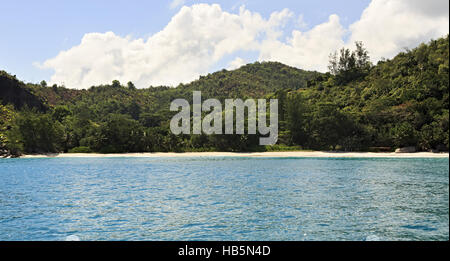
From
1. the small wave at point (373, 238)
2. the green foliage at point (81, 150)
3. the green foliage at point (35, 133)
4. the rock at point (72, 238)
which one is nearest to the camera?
the small wave at point (373, 238)

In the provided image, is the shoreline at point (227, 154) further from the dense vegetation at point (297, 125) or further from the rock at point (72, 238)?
the rock at point (72, 238)

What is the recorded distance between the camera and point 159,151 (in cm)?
7500

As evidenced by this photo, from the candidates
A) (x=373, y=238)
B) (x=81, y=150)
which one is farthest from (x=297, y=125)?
(x=373, y=238)

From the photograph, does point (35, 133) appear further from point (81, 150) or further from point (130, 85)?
point (130, 85)

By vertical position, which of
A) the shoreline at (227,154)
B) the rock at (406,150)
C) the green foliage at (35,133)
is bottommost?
the shoreline at (227,154)

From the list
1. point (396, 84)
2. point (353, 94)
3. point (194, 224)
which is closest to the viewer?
point (194, 224)

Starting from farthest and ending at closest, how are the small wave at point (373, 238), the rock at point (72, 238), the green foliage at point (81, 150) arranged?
the green foliage at point (81, 150) → the rock at point (72, 238) → the small wave at point (373, 238)

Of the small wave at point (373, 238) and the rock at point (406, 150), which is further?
the rock at point (406, 150)

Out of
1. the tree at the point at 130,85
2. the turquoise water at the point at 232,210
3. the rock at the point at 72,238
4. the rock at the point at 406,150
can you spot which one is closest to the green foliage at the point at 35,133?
the turquoise water at the point at 232,210

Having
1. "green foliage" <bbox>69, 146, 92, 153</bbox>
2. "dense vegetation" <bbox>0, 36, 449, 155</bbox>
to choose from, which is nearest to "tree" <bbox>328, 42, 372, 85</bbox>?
"dense vegetation" <bbox>0, 36, 449, 155</bbox>
